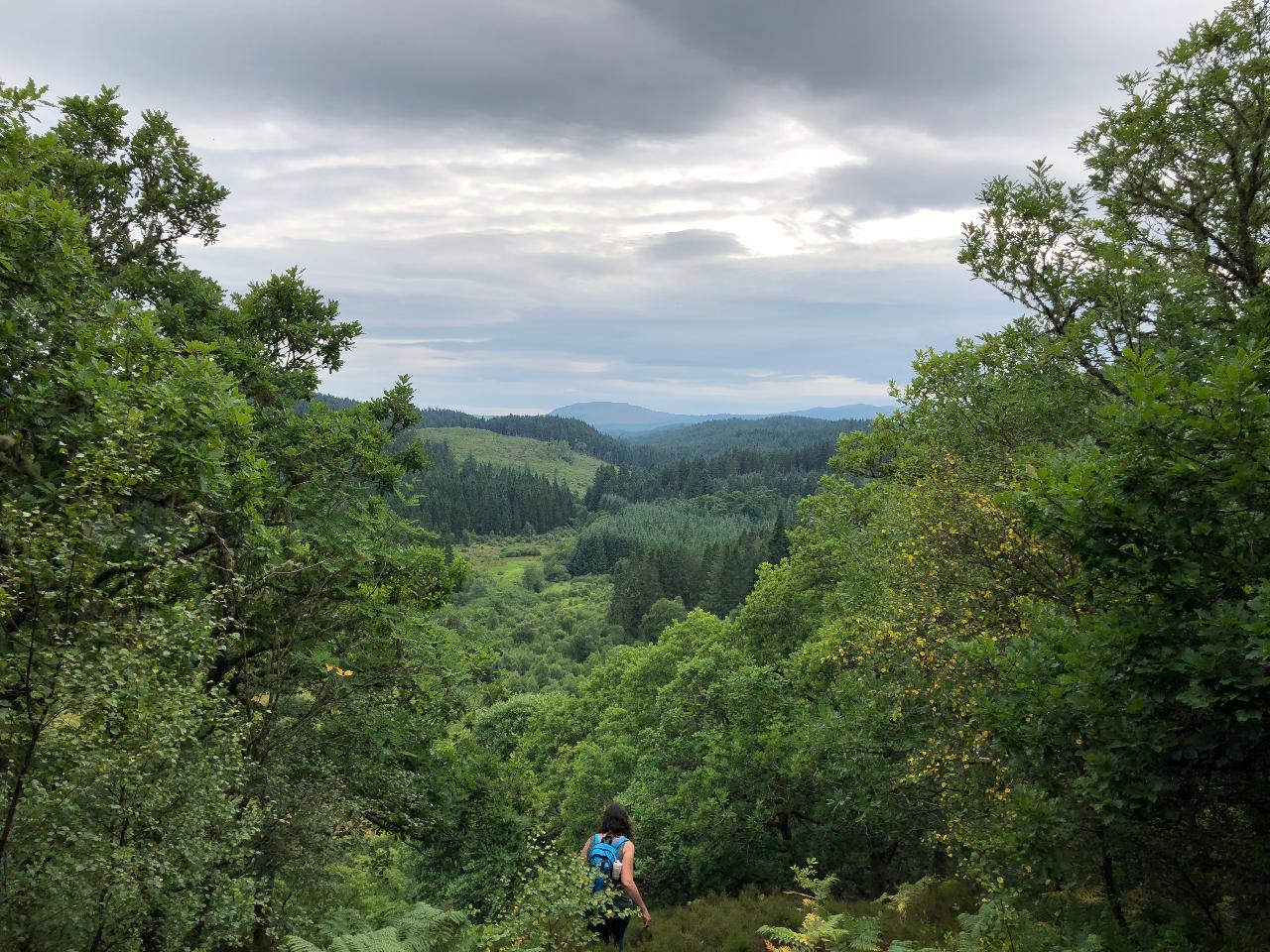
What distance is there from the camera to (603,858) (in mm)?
9617

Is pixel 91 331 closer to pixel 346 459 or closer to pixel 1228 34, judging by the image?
pixel 346 459

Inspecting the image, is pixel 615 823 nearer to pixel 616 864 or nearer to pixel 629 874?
pixel 616 864

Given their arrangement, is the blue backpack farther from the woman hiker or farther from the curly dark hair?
the curly dark hair

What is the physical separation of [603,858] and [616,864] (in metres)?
0.22

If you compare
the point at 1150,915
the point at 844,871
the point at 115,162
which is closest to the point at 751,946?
the point at 1150,915

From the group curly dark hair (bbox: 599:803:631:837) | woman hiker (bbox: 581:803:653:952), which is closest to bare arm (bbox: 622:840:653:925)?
woman hiker (bbox: 581:803:653:952)

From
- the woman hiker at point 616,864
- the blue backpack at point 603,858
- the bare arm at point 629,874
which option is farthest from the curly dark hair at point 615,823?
the bare arm at point 629,874

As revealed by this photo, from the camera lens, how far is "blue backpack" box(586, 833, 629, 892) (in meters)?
9.46

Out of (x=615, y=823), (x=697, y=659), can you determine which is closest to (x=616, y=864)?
(x=615, y=823)

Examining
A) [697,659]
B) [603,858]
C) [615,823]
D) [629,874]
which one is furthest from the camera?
[697,659]

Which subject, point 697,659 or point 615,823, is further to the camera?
point 697,659

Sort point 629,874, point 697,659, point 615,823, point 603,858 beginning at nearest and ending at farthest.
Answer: point 629,874 → point 603,858 → point 615,823 → point 697,659

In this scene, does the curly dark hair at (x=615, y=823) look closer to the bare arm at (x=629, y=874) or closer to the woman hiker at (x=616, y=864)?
the woman hiker at (x=616, y=864)

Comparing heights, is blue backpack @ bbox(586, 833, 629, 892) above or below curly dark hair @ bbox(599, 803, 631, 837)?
below
